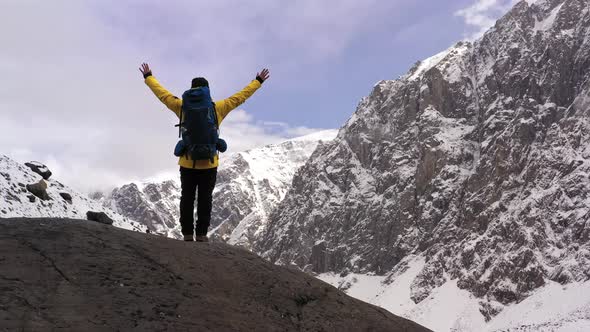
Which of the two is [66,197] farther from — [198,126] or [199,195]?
Answer: [198,126]

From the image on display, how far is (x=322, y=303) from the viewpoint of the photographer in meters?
7.28

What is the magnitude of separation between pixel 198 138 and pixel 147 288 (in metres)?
2.45

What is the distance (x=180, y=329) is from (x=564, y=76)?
200 metres

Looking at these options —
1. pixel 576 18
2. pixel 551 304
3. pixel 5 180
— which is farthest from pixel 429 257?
pixel 5 180

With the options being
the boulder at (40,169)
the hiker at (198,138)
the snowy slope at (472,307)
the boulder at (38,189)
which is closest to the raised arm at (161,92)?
the hiker at (198,138)

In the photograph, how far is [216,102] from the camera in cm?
859

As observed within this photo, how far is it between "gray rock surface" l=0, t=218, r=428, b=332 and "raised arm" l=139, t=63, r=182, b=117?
1.91m

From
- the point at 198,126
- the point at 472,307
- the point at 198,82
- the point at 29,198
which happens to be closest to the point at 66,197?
the point at 29,198

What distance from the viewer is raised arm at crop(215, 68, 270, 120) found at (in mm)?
8625

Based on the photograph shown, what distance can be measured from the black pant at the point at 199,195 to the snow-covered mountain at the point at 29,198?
26.6 metres

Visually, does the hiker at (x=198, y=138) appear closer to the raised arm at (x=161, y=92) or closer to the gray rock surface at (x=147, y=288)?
the raised arm at (x=161, y=92)

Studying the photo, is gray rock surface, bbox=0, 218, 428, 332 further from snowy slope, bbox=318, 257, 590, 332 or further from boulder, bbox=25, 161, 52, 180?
snowy slope, bbox=318, 257, 590, 332

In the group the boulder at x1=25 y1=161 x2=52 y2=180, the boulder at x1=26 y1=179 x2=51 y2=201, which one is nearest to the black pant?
the boulder at x1=26 y1=179 x2=51 y2=201

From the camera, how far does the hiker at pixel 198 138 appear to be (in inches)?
312
